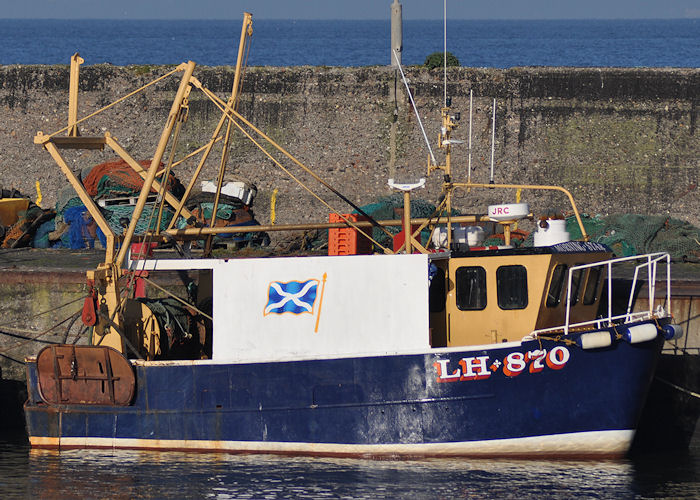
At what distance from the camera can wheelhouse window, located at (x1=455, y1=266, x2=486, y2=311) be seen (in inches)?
467

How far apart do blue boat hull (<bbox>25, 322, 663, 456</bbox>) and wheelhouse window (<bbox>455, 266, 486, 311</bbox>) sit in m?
0.82

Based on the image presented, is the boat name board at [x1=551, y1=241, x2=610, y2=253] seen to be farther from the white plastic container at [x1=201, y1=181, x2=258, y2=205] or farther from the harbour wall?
the white plastic container at [x1=201, y1=181, x2=258, y2=205]

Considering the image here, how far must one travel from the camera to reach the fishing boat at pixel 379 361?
447 inches

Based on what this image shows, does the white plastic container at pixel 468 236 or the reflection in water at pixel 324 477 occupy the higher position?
the white plastic container at pixel 468 236

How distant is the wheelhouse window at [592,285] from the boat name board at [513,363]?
1149 mm

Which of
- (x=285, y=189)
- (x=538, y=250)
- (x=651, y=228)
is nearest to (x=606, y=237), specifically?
(x=651, y=228)

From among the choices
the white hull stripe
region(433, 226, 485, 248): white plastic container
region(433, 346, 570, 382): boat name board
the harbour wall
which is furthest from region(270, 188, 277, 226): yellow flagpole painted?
region(433, 346, 570, 382): boat name board

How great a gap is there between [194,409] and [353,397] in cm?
184

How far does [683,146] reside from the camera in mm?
18703

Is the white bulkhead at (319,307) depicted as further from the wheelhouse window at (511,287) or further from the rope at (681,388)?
the rope at (681,388)

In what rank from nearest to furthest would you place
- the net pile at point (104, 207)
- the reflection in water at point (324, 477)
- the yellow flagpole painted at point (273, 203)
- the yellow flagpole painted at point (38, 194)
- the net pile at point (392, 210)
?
the reflection in water at point (324, 477) → the net pile at point (392, 210) → the net pile at point (104, 207) → the yellow flagpole painted at point (273, 203) → the yellow flagpole painted at point (38, 194)

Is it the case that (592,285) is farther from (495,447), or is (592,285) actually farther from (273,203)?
(273,203)

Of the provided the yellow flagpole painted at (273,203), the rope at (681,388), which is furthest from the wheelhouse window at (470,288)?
the yellow flagpole painted at (273,203)

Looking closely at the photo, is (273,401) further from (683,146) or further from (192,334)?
(683,146)
